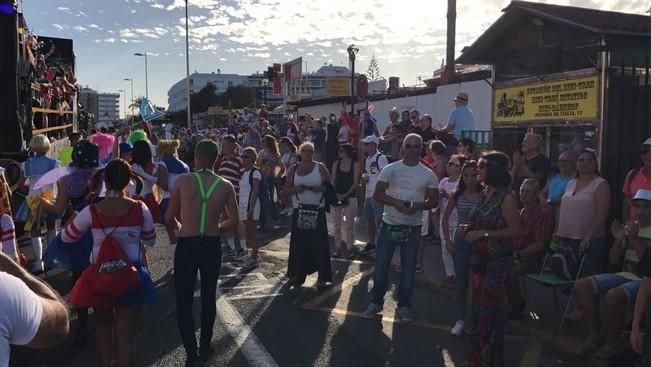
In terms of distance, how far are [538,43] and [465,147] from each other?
1799 mm

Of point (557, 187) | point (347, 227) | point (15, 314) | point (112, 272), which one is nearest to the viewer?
point (15, 314)

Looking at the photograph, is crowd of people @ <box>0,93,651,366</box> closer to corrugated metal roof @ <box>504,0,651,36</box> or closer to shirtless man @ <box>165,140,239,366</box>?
shirtless man @ <box>165,140,239,366</box>

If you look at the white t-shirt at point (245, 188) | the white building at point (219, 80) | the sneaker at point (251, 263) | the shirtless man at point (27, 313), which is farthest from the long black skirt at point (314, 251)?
the white building at point (219, 80)

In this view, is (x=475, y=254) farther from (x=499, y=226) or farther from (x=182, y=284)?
(x=182, y=284)

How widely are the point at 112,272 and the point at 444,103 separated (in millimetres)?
18117

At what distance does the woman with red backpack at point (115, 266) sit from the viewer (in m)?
3.90

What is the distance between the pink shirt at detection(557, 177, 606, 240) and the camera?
5750mm

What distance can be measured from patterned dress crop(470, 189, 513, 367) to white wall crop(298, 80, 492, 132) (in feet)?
40.9

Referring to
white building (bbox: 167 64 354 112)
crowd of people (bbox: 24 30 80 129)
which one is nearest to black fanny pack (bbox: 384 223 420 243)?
crowd of people (bbox: 24 30 80 129)

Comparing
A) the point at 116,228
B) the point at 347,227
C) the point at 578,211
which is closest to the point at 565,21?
the point at 578,211

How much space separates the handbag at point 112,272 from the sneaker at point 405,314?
297cm

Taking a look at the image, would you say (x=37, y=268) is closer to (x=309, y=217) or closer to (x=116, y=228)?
(x=309, y=217)

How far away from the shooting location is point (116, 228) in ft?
13.2

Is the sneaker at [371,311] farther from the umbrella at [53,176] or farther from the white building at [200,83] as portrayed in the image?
the white building at [200,83]
